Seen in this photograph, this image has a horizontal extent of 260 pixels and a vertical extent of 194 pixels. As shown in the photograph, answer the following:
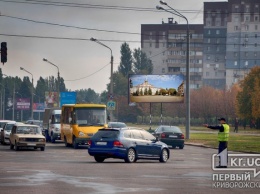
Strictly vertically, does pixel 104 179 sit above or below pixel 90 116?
below

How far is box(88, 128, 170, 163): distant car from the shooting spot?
109 ft

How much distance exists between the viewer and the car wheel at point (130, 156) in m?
33.5

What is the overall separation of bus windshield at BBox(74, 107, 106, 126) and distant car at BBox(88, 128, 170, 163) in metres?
14.1

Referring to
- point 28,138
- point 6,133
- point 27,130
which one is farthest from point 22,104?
point 28,138

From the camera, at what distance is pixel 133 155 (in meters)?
33.8

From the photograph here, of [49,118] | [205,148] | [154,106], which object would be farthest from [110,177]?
[154,106]

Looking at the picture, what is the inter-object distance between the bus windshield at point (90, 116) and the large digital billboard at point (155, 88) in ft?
118

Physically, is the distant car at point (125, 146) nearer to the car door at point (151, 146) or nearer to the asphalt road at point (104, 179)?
the car door at point (151, 146)

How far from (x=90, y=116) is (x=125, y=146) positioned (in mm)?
15841

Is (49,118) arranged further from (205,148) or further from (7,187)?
(7,187)

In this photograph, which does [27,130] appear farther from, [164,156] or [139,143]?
[139,143]

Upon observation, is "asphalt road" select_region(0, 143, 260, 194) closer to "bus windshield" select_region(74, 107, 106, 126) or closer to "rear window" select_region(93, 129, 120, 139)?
"rear window" select_region(93, 129, 120, 139)

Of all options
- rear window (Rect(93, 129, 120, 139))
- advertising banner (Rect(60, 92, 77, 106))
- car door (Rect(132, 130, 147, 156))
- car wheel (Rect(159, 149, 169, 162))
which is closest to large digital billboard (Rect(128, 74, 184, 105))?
advertising banner (Rect(60, 92, 77, 106))

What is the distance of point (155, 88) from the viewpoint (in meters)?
86.2
